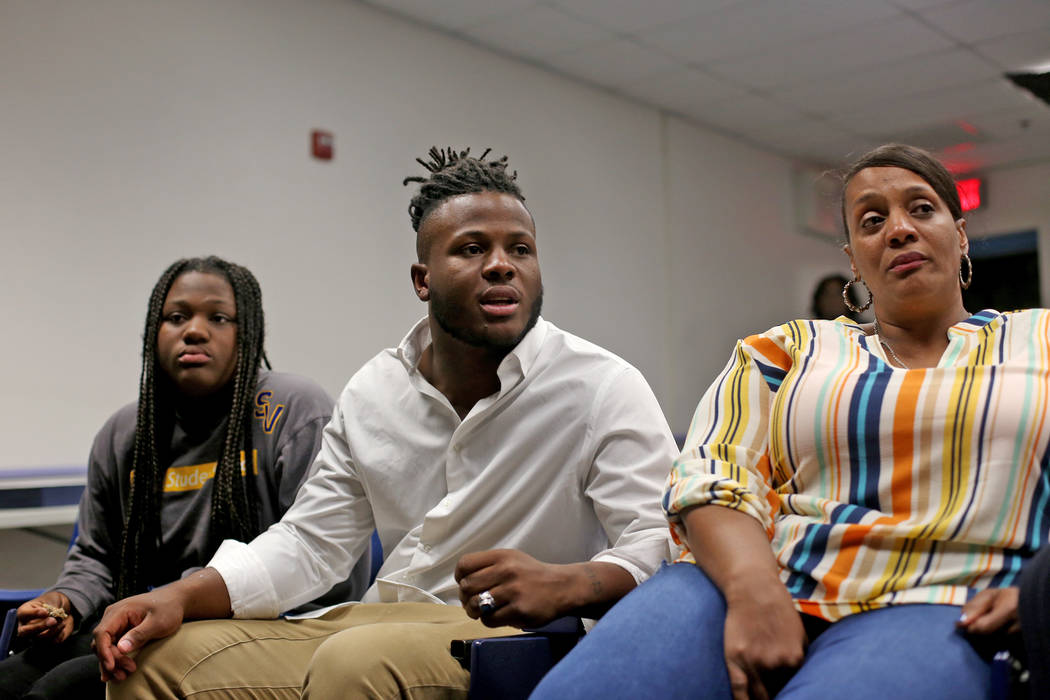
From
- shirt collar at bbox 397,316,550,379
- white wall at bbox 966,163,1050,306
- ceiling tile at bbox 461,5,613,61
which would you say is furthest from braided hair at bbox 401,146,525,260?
white wall at bbox 966,163,1050,306

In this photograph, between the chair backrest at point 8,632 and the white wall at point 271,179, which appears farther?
the white wall at point 271,179

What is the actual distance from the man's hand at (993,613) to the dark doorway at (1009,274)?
6.88 m

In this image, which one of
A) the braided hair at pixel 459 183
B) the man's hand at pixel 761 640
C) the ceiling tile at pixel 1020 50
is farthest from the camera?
the ceiling tile at pixel 1020 50

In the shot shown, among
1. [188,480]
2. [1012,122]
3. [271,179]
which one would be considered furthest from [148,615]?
[1012,122]

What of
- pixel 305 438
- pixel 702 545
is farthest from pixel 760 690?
pixel 305 438

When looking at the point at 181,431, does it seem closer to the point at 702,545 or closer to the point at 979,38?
the point at 702,545

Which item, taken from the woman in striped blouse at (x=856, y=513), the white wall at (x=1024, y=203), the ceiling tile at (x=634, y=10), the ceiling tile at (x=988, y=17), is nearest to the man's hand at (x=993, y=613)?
the woman in striped blouse at (x=856, y=513)

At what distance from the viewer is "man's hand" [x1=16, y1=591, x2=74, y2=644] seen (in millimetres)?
1748

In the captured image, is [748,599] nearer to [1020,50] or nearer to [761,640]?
[761,640]

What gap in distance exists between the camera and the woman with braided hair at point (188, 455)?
→ 6.40ft

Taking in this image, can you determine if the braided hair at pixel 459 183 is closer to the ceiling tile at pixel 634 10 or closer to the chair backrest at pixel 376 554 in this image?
the chair backrest at pixel 376 554

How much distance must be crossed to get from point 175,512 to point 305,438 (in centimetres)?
32

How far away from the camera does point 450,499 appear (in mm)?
1557

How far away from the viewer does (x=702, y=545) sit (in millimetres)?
1215
